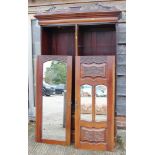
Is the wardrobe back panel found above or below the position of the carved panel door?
above

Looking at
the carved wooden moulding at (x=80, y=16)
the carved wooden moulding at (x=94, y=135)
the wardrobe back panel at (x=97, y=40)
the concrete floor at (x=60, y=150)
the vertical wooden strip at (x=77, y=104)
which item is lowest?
the concrete floor at (x=60, y=150)

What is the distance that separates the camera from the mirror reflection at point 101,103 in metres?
2.71

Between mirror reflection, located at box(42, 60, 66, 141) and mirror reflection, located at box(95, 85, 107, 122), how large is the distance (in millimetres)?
439

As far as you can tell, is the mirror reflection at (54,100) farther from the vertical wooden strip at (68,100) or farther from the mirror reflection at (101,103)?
the mirror reflection at (101,103)

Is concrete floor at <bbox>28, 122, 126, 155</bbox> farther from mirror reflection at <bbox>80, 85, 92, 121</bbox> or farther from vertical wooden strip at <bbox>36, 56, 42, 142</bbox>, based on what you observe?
mirror reflection at <bbox>80, 85, 92, 121</bbox>

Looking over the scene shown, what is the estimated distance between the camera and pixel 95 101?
2.72 metres

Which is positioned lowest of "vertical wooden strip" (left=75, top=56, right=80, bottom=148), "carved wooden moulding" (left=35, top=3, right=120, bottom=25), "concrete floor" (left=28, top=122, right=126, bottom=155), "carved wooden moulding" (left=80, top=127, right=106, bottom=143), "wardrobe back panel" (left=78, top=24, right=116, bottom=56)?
"concrete floor" (left=28, top=122, right=126, bottom=155)

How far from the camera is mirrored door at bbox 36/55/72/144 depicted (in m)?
2.85

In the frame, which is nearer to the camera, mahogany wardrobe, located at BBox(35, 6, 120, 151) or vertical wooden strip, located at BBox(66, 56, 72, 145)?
mahogany wardrobe, located at BBox(35, 6, 120, 151)

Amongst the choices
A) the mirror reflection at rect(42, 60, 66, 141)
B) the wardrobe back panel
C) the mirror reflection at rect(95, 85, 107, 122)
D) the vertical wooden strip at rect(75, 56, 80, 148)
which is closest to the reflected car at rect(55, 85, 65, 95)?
the mirror reflection at rect(42, 60, 66, 141)

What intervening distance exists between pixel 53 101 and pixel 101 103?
64cm

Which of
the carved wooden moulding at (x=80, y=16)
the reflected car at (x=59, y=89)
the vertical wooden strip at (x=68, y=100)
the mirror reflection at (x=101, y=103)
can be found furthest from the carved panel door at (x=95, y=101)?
the carved wooden moulding at (x=80, y=16)
